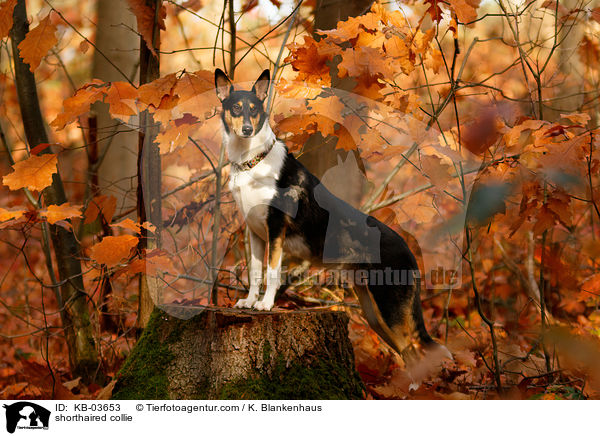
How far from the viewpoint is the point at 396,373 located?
2436 mm

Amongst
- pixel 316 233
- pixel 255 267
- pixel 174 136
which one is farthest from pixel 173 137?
pixel 316 233

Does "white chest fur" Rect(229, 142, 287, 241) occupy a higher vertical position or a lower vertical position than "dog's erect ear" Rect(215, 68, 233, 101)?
lower

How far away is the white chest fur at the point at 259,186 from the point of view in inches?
88.4

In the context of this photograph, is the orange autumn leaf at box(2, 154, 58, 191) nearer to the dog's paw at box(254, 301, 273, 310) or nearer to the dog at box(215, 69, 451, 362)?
the dog at box(215, 69, 451, 362)

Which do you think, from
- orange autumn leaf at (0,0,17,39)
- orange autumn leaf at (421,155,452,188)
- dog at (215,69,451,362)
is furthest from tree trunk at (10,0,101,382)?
orange autumn leaf at (421,155,452,188)

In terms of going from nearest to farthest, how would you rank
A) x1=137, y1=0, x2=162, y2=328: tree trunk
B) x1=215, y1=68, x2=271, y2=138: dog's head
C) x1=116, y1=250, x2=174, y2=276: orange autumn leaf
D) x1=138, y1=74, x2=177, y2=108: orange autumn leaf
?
x1=215, y1=68, x2=271, y2=138: dog's head < x1=138, y1=74, x2=177, y2=108: orange autumn leaf < x1=116, y1=250, x2=174, y2=276: orange autumn leaf < x1=137, y1=0, x2=162, y2=328: tree trunk

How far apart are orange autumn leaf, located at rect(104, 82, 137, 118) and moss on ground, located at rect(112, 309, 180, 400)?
3.62ft

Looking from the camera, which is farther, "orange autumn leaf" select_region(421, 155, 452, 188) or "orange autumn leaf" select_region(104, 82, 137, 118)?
"orange autumn leaf" select_region(104, 82, 137, 118)

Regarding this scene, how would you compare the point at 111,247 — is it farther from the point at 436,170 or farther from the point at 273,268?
the point at 436,170

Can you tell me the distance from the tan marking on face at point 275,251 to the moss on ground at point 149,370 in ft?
2.29

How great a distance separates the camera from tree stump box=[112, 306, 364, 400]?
7.84 feet

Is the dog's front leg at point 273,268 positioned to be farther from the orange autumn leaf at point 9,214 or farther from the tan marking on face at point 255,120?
the orange autumn leaf at point 9,214
